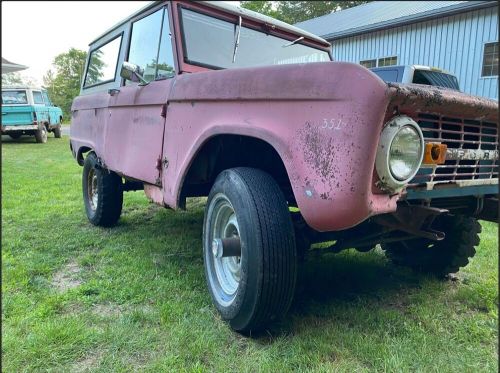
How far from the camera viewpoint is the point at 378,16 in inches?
539

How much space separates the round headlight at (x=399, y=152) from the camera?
180cm

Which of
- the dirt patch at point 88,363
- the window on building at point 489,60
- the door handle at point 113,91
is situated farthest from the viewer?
the window on building at point 489,60

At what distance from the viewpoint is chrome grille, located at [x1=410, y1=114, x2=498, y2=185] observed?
2027 millimetres

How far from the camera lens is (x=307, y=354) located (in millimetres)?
2203

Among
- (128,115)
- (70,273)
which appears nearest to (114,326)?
(70,273)

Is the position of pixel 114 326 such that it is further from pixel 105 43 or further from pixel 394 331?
pixel 105 43

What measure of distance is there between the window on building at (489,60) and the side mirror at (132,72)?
10660 millimetres

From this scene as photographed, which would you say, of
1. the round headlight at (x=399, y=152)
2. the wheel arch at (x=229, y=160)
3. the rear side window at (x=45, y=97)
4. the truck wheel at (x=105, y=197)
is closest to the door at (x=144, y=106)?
the wheel arch at (x=229, y=160)

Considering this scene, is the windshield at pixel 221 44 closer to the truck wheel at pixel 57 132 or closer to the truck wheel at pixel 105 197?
the truck wheel at pixel 105 197

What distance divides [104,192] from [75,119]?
1.36 m

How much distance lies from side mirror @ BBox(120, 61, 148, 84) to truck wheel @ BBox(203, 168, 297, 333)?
4.18 ft

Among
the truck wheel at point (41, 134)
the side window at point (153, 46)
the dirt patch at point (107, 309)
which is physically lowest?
the dirt patch at point (107, 309)

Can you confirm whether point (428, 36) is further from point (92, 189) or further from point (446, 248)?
point (92, 189)

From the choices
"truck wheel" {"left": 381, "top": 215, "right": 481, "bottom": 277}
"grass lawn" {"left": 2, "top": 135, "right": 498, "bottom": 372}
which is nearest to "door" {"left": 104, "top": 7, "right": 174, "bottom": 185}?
"grass lawn" {"left": 2, "top": 135, "right": 498, "bottom": 372}
